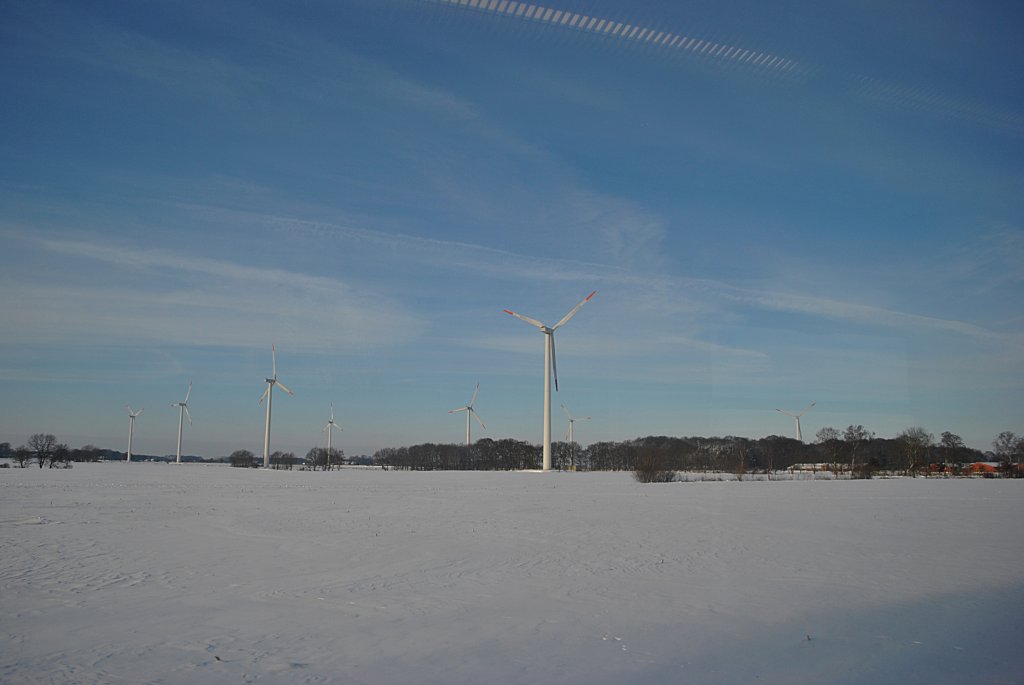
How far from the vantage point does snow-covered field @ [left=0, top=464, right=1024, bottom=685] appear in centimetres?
827

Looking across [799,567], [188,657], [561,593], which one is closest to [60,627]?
[188,657]

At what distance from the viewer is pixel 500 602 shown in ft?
38.1

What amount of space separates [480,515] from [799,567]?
13163 millimetres

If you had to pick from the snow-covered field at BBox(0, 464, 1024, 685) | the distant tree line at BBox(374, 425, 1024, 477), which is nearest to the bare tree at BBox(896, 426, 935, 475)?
the distant tree line at BBox(374, 425, 1024, 477)

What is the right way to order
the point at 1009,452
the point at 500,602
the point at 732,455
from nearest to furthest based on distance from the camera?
Result: the point at 500,602 < the point at 1009,452 < the point at 732,455

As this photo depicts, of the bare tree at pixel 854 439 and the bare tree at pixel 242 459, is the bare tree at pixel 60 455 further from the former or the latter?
the bare tree at pixel 854 439

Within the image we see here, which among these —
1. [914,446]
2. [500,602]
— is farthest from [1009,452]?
[500,602]

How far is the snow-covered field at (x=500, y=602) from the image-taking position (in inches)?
325

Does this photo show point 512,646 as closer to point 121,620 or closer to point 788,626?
point 788,626

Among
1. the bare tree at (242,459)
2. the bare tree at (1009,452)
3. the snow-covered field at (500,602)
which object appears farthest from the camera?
the bare tree at (242,459)

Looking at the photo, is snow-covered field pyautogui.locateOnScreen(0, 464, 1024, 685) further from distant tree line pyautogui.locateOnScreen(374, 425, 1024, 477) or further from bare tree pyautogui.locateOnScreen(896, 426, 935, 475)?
bare tree pyautogui.locateOnScreen(896, 426, 935, 475)

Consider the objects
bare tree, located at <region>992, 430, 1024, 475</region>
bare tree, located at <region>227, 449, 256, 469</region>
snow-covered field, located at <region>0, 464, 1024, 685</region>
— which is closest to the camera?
snow-covered field, located at <region>0, 464, 1024, 685</region>

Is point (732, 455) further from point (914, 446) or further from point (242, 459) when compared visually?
point (242, 459)

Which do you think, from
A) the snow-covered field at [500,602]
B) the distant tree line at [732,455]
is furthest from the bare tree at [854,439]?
the snow-covered field at [500,602]
